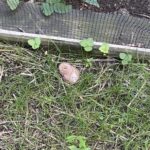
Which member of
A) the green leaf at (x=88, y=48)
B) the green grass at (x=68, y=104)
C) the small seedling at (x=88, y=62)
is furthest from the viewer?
the small seedling at (x=88, y=62)

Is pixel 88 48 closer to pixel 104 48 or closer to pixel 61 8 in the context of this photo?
pixel 104 48

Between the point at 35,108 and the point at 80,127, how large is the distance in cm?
30

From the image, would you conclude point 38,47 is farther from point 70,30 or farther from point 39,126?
point 39,126

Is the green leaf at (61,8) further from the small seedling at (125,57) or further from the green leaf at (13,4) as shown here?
the small seedling at (125,57)

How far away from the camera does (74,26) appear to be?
3.16 meters

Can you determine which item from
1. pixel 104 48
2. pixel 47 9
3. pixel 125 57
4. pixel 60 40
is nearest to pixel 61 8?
pixel 47 9

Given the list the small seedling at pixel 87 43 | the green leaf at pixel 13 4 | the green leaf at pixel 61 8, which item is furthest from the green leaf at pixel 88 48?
the green leaf at pixel 13 4

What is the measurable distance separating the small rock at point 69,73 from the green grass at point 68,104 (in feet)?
0.10

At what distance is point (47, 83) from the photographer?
3.14 metres

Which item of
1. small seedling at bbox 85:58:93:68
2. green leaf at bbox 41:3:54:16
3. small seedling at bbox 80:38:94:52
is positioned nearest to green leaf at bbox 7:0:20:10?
green leaf at bbox 41:3:54:16

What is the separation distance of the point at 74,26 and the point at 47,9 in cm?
19

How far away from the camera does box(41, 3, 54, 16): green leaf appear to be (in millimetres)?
3143

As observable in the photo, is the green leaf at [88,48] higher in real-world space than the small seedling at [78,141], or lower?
higher

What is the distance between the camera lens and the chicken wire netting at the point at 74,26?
315cm
